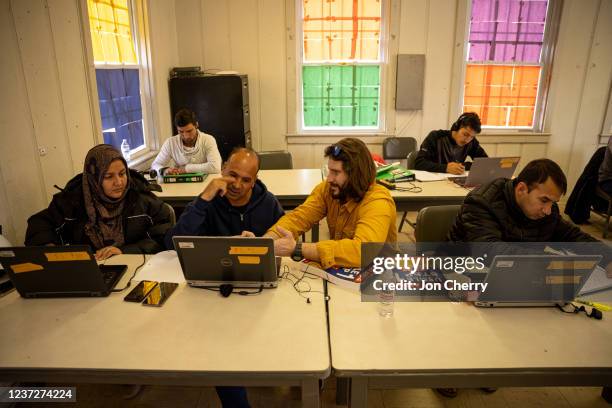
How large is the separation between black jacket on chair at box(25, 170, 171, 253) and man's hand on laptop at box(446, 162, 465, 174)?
2.43 meters

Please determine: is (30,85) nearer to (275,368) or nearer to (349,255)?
(349,255)

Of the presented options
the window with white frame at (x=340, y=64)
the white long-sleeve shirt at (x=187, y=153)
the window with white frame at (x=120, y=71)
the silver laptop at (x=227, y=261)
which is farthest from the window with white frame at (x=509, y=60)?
the silver laptop at (x=227, y=261)

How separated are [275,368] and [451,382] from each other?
0.55 meters

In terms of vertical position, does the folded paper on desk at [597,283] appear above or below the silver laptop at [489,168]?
below

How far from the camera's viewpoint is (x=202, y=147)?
3.88 m

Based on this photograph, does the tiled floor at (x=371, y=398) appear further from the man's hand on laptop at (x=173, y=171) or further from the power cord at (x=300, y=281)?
the man's hand on laptop at (x=173, y=171)

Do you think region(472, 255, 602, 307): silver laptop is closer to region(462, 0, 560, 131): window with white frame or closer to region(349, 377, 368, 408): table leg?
region(349, 377, 368, 408): table leg

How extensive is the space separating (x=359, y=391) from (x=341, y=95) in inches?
176

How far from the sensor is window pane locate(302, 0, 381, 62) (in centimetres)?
493

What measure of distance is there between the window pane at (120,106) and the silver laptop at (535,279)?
10.9ft

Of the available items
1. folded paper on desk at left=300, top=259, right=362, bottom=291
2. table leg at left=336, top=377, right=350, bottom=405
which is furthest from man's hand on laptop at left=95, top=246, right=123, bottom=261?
table leg at left=336, top=377, right=350, bottom=405

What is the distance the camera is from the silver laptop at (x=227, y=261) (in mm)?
1539

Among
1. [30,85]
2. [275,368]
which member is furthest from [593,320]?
[30,85]

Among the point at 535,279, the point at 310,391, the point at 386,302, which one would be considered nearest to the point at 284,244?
the point at 386,302
